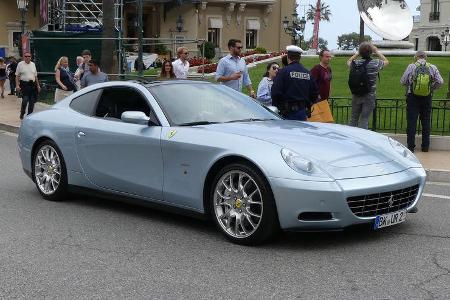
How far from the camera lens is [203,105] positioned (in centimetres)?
670

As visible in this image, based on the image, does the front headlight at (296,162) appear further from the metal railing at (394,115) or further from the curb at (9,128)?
the curb at (9,128)

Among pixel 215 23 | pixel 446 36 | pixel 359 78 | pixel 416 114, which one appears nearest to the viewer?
pixel 359 78

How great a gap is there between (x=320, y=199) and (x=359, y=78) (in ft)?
19.9

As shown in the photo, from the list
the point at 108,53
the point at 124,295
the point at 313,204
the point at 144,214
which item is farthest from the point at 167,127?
the point at 108,53

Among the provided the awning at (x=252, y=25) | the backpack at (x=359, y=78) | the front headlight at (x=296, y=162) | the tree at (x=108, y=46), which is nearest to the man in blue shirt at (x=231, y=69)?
the backpack at (x=359, y=78)

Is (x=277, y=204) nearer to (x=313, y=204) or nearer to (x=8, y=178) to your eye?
(x=313, y=204)

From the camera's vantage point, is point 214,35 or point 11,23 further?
point 214,35

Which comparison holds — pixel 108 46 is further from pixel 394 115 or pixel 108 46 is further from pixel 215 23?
pixel 215 23

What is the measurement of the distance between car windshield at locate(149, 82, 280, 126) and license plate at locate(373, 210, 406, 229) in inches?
66.6

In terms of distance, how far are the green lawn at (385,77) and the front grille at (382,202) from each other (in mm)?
14211

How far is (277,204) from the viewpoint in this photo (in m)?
5.48

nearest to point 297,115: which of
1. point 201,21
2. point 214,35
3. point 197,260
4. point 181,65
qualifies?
point 197,260

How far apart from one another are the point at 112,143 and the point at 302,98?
121 inches

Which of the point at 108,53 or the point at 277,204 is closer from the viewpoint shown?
the point at 277,204
